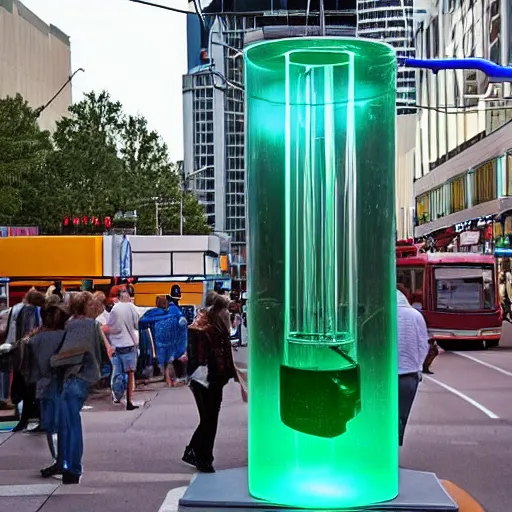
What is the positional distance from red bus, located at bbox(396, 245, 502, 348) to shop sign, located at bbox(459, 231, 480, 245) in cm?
2644

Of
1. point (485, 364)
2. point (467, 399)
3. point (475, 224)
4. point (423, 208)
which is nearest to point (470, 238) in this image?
point (475, 224)

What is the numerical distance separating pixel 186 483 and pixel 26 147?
29.1 meters

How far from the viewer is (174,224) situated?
6500cm

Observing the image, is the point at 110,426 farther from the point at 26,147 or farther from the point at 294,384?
the point at 26,147

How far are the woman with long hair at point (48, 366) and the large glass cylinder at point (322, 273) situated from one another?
114 inches

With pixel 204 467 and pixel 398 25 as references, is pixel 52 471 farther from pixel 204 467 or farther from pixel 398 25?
pixel 398 25

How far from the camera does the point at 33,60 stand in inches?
3917

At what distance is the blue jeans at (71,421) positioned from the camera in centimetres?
820

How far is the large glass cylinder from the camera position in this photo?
5852 millimetres

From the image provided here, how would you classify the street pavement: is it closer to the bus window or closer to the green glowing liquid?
the green glowing liquid

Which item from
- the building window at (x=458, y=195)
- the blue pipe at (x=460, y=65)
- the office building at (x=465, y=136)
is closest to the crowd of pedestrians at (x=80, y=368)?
the blue pipe at (x=460, y=65)

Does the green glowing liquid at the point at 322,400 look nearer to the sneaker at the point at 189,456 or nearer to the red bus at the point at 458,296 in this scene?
the sneaker at the point at 189,456

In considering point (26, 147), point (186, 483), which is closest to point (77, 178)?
point (26, 147)

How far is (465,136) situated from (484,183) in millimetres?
7668
